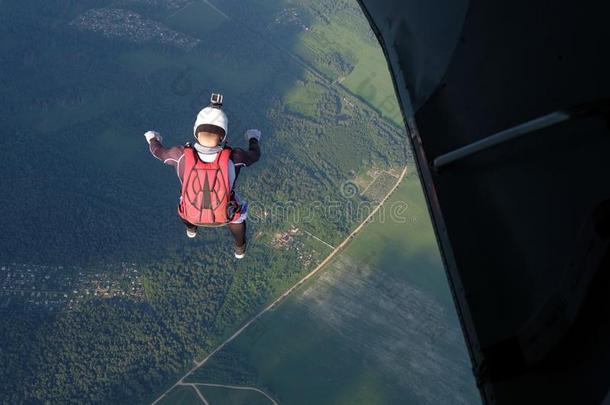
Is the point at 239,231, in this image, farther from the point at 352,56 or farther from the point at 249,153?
the point at 352,56

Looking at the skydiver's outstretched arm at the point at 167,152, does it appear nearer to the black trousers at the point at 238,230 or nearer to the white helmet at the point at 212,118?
the white helmet at the point at 212,118

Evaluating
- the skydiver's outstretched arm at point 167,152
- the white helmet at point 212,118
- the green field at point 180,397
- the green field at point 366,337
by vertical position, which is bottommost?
the green field at point 180,397

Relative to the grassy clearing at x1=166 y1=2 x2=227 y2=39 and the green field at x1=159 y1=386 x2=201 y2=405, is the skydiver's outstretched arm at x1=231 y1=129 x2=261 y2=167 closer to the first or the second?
the green field at x1=159 y1=386 x2=201 y2=405

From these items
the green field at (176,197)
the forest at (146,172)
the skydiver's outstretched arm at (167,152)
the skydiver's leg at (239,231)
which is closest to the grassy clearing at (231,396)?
the green field at (176,197)

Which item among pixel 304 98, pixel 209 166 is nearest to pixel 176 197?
pixel 304 98

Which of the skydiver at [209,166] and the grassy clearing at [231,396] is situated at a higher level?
the skydiver at [209,166]
